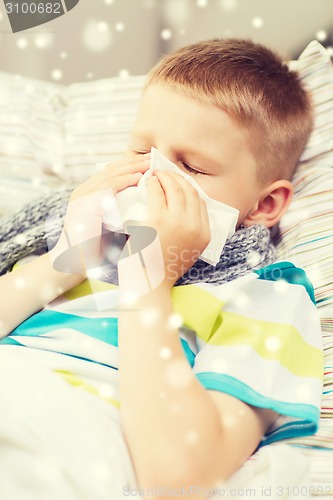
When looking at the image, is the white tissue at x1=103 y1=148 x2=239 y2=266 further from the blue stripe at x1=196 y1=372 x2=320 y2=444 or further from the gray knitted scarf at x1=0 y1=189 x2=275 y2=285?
the blue stripe at x1=196 y1=372 x2=320 y2=444

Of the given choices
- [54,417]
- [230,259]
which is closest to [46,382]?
[54,417]

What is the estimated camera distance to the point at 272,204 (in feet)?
3.87

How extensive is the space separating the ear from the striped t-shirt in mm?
206

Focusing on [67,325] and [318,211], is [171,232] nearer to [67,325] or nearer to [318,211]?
[67,325]

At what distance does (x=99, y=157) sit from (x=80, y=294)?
635mm

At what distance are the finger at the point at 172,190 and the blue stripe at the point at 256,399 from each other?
264 millimetres

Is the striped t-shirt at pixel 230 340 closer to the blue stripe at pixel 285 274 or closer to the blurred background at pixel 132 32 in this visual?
the blue stripe at pixel 285 274

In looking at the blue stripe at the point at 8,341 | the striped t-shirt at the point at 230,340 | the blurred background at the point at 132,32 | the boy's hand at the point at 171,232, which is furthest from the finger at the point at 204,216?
the blurred background at the point at 132,32

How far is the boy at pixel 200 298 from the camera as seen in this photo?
73 centimetres

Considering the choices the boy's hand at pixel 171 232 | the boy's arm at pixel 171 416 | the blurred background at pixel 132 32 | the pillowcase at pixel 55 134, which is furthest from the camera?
the blurred background at pixel 132 32

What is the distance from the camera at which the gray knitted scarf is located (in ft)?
3.31

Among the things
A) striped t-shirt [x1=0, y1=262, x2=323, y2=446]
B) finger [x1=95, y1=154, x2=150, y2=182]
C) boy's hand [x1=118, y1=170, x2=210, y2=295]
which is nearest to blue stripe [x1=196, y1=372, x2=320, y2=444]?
striped t-shirt [x1=0, y1=262, x2=323, y2=446]

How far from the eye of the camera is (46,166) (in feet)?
5.09

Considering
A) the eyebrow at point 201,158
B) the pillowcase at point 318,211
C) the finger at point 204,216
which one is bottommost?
the pillowcase at point 318,211
